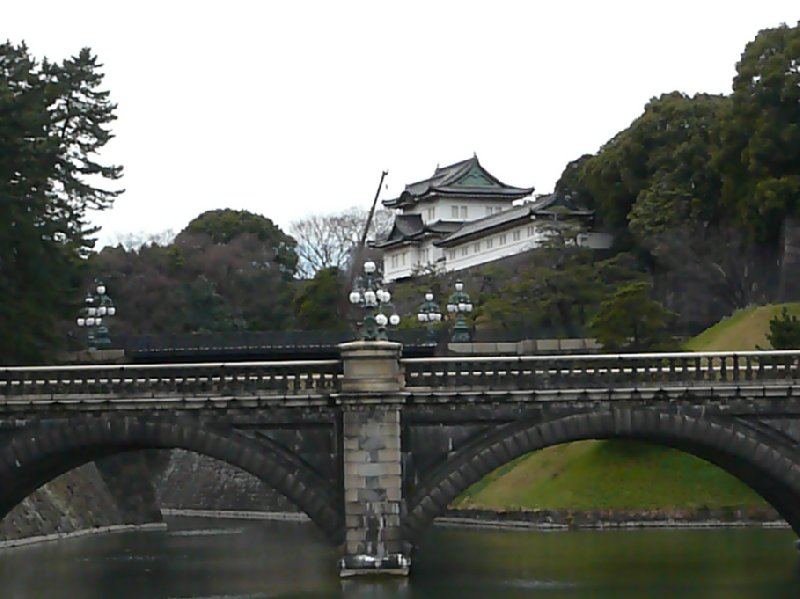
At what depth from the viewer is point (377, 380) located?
3991cm

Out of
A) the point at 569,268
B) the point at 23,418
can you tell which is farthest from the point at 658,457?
the point at 23,418

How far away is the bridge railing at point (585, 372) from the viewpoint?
1556 inches

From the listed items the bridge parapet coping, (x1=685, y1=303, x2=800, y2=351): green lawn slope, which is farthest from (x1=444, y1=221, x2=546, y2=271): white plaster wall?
the bridge parapet coping

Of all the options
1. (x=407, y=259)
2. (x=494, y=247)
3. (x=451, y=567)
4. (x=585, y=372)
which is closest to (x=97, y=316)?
(x=451, y=567)

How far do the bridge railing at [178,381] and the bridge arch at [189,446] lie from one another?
27.5 inches

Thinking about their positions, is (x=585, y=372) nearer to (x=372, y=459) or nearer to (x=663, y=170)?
(x=372, y=459)

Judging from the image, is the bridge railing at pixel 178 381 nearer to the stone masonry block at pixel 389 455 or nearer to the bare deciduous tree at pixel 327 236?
the stone masonry block at pixel 389 455

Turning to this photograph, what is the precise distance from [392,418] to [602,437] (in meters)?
4.88

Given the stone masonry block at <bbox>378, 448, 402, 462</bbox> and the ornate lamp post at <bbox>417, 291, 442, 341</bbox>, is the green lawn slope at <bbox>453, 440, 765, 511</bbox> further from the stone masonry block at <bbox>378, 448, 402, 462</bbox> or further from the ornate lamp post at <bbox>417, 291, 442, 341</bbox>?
the stone masonry block at <bbox>378, 448, 402, 462</bbox>

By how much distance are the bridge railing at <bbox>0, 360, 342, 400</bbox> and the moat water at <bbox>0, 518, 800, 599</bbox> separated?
4777mm

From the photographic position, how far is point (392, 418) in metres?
40.0

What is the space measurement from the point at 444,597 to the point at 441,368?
5.27 m

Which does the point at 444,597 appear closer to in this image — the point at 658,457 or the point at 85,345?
the point at 658,457

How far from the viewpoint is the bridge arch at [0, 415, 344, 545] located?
4041cm
